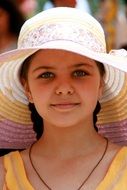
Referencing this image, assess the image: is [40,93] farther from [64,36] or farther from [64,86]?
[64,36]

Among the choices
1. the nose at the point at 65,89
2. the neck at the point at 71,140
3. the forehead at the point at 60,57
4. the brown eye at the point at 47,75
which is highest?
the forehead at the point at 60,57

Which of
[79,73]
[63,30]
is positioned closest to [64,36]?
[63,30]

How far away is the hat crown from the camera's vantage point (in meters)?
2.23

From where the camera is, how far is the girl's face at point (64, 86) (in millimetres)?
2227

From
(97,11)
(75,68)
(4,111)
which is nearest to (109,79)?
(75,68)

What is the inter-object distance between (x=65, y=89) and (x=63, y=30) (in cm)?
21

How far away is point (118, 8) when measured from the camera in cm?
748

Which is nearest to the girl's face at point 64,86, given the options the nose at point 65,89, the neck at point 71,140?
the nose at point 65,89

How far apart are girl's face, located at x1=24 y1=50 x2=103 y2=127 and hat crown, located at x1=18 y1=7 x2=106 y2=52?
0.17 ft

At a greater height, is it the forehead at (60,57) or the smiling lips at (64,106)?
the forehead at (60,57)

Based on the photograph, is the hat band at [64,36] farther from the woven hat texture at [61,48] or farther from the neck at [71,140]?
the neck at [71,140]

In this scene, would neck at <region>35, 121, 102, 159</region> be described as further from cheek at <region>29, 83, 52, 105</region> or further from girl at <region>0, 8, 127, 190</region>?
cheek at <region>29, 83, 52, 105</region>

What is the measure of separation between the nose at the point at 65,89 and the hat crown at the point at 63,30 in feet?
0.48

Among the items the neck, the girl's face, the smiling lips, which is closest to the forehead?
the girl's face
